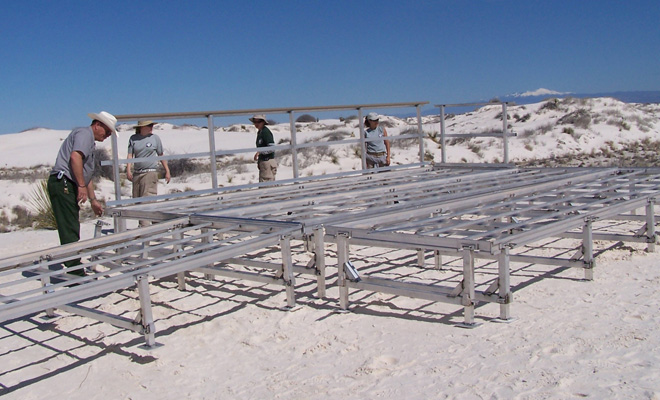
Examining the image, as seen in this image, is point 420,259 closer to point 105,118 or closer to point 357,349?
point 357,349

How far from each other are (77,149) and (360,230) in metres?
2.89

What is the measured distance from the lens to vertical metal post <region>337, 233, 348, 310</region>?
6047 mm

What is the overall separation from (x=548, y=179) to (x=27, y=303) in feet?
23.3

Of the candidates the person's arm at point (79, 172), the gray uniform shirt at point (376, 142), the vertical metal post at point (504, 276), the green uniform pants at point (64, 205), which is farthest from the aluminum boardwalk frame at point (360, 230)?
the gray uniform shirt at point (376, 142)

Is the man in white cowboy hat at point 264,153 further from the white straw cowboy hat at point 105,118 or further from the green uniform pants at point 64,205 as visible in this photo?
the green uniform pants at point 64,205

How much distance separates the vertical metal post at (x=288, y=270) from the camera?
6199 millimetres

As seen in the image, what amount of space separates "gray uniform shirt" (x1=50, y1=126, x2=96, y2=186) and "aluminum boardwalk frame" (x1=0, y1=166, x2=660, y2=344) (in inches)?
30.8

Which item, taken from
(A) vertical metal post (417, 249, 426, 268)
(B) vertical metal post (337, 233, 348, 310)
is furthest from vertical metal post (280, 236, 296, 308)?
(A) vertical metal post (417, 249, 426, 268)

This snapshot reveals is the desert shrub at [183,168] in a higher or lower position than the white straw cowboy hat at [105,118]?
lower

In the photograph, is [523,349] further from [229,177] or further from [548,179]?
[229,177]

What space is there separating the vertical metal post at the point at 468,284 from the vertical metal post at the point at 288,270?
1.57m

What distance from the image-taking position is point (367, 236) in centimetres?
591

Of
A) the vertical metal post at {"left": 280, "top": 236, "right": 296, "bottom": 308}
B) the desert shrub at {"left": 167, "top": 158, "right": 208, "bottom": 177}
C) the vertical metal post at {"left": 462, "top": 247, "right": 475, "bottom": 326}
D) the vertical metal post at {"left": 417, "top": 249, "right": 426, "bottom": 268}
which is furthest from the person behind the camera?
the desert shrub at {"left": 167, "top": 158, "right": 208, "bottom": 177}

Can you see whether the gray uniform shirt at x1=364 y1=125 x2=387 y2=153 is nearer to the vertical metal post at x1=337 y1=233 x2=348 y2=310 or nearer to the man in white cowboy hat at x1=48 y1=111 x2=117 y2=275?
the man in white cowboy hat at x1=48 y1=111 x2=117 y2=275
